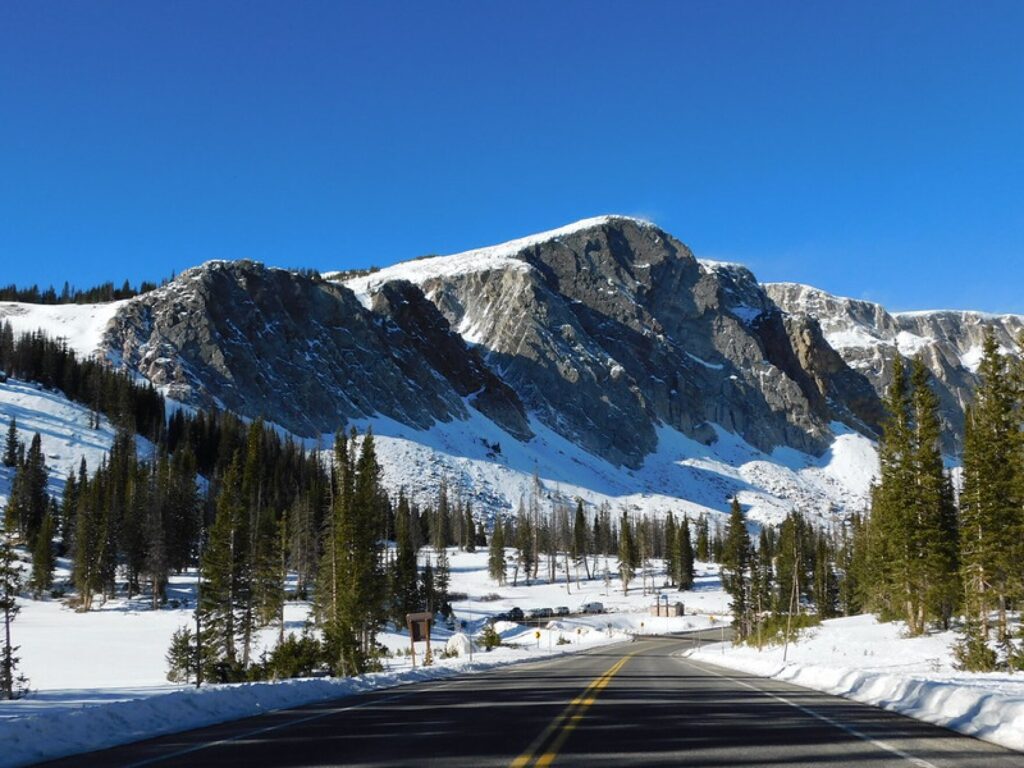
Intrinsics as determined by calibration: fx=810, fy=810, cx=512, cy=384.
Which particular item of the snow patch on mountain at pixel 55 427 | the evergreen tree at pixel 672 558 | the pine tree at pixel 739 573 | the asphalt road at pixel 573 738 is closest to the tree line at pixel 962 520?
the asphalt road at pixel 573 738

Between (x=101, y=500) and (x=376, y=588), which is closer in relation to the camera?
(x=376, y=588)

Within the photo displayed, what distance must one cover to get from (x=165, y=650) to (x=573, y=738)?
51.9 metres

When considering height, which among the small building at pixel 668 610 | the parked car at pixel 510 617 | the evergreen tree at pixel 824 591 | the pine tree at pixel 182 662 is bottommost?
the small building at pixel 668 610

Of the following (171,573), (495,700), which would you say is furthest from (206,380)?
(495,700)

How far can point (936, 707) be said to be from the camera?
14.2m

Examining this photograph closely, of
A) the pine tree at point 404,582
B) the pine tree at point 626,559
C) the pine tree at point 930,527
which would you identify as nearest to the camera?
the pine tree at point 930,527

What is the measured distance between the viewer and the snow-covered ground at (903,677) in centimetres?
1213

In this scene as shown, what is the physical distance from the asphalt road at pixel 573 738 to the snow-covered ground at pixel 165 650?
3.24 ft

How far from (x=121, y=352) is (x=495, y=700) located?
650 feet

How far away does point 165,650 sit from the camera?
180ft

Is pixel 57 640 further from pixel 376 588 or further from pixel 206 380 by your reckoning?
pixel 206 380

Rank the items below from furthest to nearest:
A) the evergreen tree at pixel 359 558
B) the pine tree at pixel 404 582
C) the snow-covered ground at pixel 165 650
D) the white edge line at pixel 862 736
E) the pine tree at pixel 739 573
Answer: the pine tree at pixel 404 582 < the pine tree at pixel 739 573 < the evergreen tree at pixel 359 558 < the snow-covered ground at pixel 165 650 < the white edge line at pixel 862 736

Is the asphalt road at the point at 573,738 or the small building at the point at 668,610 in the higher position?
the asphalt road at the point at 573,738

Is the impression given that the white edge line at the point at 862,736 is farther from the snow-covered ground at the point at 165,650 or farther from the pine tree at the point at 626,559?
the pine tree at the point at 626,559
